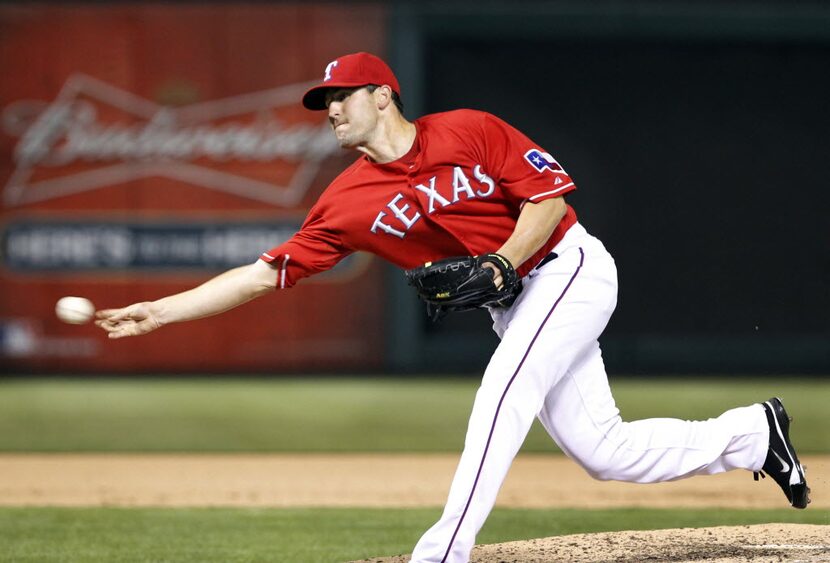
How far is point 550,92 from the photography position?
45.7 ft

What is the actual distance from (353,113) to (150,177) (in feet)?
31.7

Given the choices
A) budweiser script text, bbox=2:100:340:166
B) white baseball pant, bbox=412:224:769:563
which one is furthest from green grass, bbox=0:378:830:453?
white baseball pant, bbox=412:224:769:563

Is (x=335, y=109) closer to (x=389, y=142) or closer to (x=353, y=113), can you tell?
(x=353, y=113)

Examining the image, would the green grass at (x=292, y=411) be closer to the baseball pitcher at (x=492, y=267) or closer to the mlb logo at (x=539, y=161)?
the baseball pitcher at (x=492, y=267)

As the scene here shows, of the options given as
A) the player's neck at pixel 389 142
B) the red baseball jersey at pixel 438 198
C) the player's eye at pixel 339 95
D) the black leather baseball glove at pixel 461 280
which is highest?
the player's eye at pixel 339 95

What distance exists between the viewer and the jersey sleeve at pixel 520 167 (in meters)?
4.07

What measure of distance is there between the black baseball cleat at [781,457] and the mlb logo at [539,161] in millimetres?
1140

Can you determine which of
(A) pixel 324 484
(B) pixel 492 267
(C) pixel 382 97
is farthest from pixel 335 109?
(A) pixel 324 484

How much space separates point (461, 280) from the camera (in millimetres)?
3949

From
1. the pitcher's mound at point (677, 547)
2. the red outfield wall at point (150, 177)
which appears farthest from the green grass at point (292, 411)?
the pitcher's mound at point (677, 547)

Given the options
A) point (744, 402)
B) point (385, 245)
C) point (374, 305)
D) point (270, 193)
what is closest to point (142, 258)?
point (270, 193)

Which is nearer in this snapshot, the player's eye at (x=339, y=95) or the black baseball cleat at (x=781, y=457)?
the player's eye at (x=339, y=95)

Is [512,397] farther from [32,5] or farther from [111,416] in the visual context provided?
[32,5]

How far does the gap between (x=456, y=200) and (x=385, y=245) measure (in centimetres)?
31
